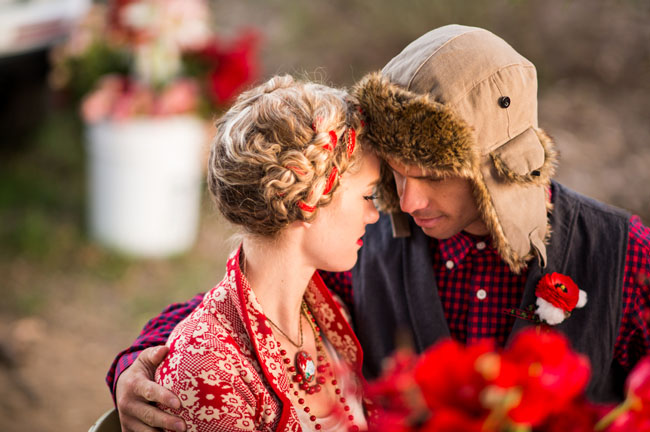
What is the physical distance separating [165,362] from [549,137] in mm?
1115

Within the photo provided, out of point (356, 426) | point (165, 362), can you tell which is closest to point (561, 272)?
point (356, 426)

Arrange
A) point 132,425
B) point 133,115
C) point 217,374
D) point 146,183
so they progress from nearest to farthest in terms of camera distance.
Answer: point 217,374 → point 132,425 → point 133,115 → point 146,183

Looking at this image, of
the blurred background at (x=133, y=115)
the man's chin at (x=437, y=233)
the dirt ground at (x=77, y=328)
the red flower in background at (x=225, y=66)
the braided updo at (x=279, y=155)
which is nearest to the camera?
the braided updo at (x=279, y=155)

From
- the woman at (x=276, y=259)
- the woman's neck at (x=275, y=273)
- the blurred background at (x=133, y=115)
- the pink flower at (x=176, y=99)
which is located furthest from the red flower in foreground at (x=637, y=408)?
the pink flower at (x=176, y=99)

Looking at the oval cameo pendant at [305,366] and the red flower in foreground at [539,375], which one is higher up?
the red flower in foreground at [539,375]

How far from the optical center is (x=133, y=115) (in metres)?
4.12

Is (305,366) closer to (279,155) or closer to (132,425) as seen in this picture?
(132,425)

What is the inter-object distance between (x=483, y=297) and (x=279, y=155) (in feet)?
2.33

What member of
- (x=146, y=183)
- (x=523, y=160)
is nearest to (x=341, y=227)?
(x=523, y=160)

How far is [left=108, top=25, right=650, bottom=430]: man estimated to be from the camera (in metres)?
1.70

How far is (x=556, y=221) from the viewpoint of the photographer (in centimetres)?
189

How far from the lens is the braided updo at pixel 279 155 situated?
1.65 m

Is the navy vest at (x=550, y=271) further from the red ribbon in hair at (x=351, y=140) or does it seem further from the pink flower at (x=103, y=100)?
the pink flower at (x=103, y=100)

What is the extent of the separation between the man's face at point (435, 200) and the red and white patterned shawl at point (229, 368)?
0.47 meters
